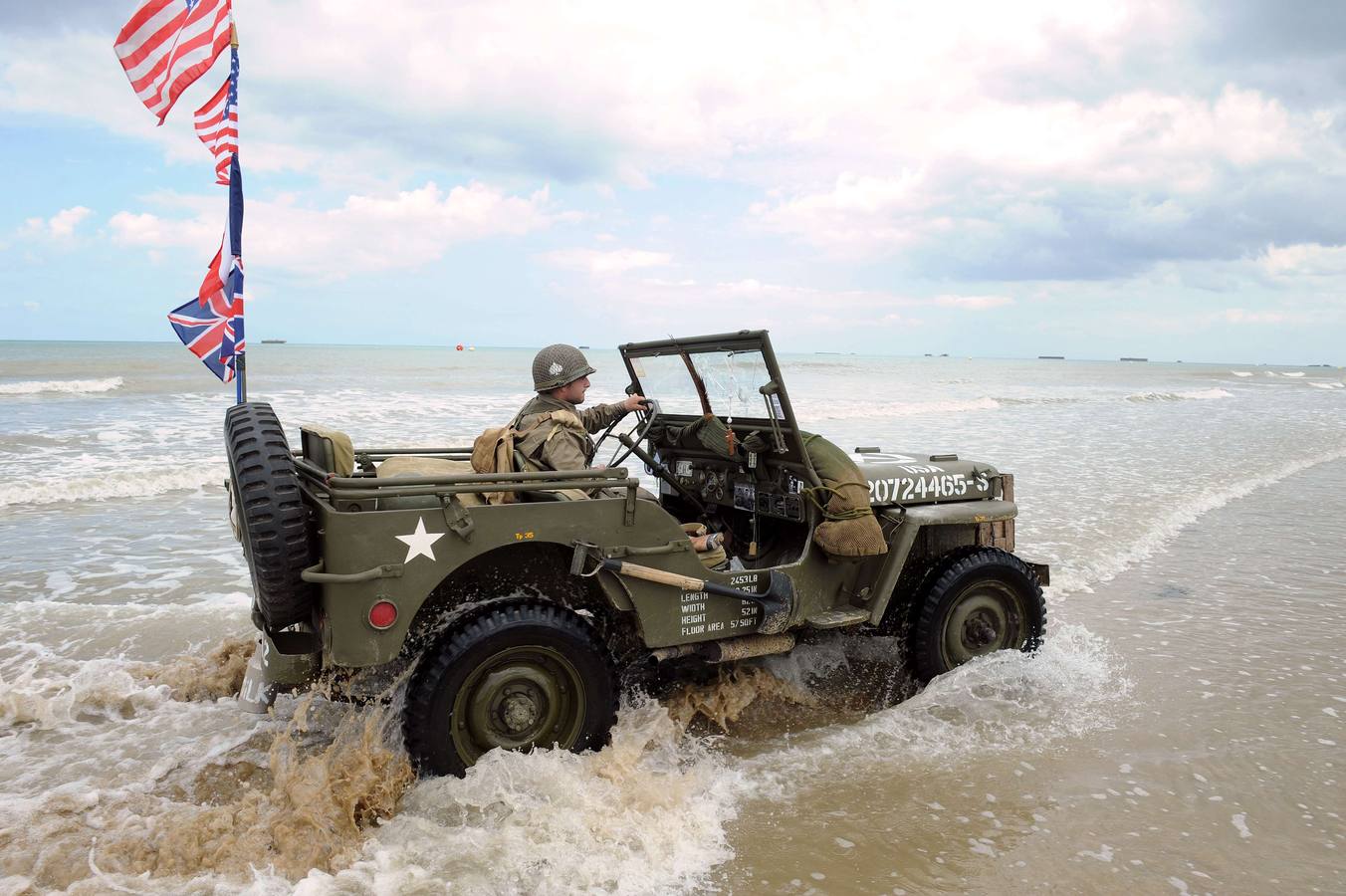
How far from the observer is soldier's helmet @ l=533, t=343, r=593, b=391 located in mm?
4523

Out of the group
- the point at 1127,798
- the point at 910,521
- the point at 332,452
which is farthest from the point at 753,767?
the point at 332,452

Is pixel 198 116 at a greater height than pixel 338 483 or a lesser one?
greater

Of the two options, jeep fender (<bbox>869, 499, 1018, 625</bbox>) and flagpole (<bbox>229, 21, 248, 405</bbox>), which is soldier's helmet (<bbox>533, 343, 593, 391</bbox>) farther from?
jeep fender (<bbox>869, 499, 1018, 625</bbox>)

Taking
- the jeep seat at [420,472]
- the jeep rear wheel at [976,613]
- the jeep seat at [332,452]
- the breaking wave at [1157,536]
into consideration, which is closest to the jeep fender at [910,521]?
the jeep rear wheel at [976,613]

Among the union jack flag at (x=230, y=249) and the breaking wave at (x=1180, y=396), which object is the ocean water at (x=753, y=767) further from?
the breaking wave at (x=1180, y=396)

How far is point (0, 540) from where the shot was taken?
8.59 meters

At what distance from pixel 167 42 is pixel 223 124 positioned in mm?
581

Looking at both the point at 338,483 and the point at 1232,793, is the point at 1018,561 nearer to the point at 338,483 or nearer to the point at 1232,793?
the point at 1232,793

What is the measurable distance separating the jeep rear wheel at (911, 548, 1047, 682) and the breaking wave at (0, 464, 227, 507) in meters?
9.57

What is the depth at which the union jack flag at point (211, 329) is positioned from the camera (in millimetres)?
5195

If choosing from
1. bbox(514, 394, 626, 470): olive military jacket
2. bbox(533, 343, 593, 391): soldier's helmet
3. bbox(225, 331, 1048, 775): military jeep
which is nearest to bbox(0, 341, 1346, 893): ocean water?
bbox(225, 331, 1048, 775): military jeep

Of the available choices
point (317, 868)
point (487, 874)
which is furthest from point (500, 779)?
point (317, 868)

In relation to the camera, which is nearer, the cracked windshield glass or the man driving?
the man driving

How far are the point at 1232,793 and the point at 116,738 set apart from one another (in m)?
5.07
